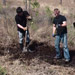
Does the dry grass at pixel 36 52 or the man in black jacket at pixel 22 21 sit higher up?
the man in black jacket at pixel 22 21

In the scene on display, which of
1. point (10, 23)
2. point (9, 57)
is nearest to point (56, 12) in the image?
point (9, 57)

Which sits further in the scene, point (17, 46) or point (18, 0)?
point (18, 0)

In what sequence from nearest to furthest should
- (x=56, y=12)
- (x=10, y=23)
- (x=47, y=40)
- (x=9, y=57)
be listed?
(x=56, y=12) < (x=9, y=57) < (x=47, y=40) < (x=10, y=23)

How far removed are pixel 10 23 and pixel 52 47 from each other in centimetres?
237

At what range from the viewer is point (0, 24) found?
10148 millimetres

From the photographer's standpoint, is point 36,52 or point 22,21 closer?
point 22,21

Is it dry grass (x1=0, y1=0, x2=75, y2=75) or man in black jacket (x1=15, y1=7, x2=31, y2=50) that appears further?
man in black jacket (x1=15, y1=7, x2=31, y2=50)

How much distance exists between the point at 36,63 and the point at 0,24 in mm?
3915

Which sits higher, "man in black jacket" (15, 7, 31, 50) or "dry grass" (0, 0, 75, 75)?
"man in black jacket" (15, 7, 31, 50)

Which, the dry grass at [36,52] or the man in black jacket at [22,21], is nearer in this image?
the dry grass at [36,52]

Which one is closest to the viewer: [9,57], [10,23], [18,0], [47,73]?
[47,73]

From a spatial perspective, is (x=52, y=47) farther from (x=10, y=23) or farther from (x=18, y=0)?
(x=18, y=0)

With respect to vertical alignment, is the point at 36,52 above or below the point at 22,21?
below

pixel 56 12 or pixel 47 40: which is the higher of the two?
pixel 56 12
